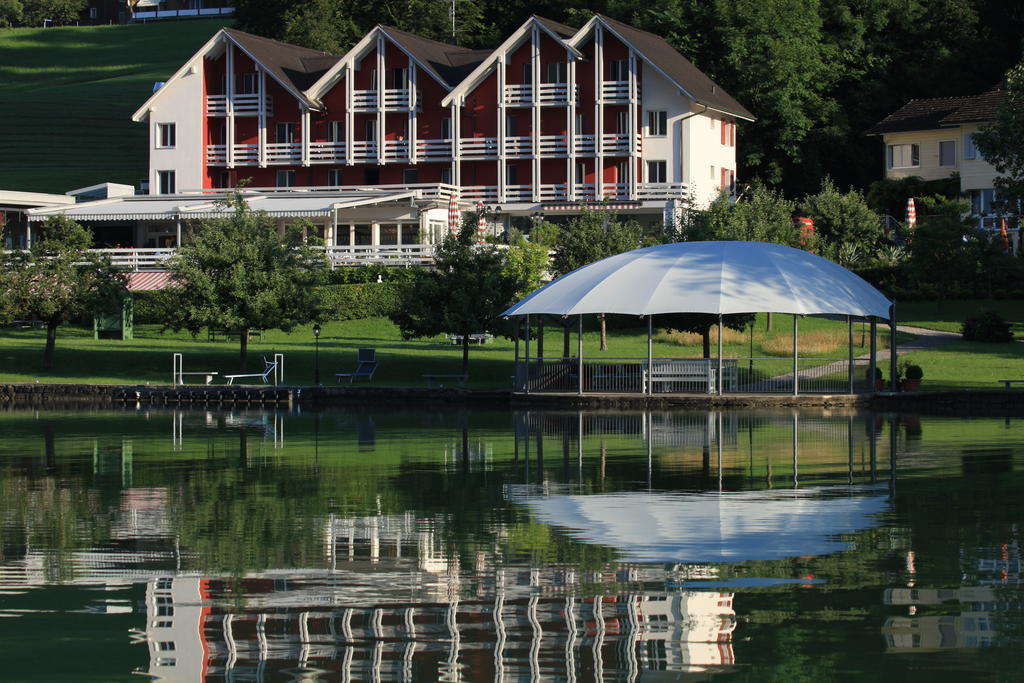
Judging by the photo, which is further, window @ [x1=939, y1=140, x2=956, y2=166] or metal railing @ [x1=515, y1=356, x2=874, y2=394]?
window @ [x1=939, y1=140, x2=956, y2=166]

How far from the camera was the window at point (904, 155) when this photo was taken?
275ft

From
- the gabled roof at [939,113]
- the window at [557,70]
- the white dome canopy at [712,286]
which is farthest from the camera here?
the window at [557,70]

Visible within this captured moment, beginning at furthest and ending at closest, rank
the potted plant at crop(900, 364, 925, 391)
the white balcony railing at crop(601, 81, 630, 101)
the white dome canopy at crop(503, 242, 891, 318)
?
1. the white balcony railing at crop(601, 81, 630, 101)
2. the potted plant at crop(900, 364, 925, 391)
3. the white dome canopy at crop(503, 242, 891, 318)

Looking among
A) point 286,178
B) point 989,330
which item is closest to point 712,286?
point 989,330

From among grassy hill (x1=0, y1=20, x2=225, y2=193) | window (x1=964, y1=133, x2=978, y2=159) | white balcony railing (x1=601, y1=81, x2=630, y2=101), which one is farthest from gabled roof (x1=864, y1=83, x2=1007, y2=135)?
grassy hill (x1=0, y1=20, x2=225, y2=193)

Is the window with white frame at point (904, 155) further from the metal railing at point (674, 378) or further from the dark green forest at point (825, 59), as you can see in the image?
the metal railing at point (674, 378)

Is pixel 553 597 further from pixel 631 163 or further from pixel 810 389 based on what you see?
pixel 631 163

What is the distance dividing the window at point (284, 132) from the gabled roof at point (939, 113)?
3290 cm

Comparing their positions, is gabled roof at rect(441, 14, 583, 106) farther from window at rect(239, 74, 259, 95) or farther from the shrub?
the shrub

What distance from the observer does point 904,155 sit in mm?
84062

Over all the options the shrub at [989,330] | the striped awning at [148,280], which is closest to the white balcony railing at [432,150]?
the striped awning at [148,280]

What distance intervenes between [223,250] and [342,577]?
3682 centimetres

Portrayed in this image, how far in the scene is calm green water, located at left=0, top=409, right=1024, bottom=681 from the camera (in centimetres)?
1271

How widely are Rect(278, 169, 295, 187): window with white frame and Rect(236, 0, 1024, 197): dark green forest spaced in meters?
20.1
